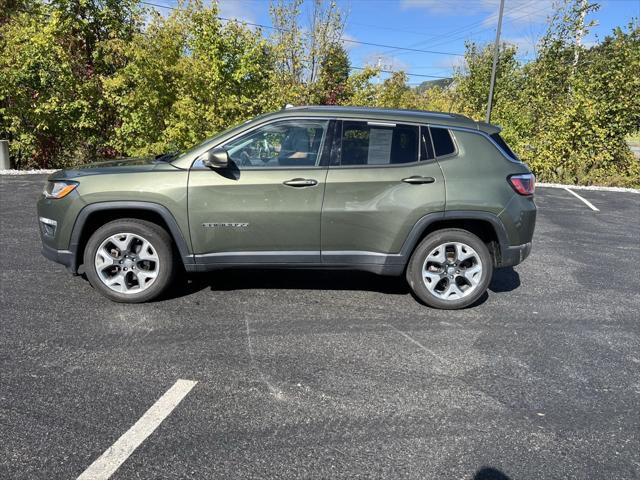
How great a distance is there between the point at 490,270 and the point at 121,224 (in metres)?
3.30

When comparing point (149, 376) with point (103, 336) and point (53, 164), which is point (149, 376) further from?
point (53, 164)

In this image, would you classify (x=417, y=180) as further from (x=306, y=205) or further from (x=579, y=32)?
(x=579, y=32)

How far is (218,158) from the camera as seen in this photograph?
388cm

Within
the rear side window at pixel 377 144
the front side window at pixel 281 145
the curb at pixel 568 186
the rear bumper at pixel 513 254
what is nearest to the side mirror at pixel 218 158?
the front side window at pixel 281 145

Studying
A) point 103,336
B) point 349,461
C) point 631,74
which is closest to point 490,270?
point 349,461

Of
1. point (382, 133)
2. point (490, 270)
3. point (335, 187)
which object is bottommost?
point (490, 270)

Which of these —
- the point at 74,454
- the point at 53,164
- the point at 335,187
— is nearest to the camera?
the point at 74,454

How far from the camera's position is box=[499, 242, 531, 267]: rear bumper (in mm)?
4305

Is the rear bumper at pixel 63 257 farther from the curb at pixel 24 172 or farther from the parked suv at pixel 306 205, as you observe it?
the curb at pixel 24 172

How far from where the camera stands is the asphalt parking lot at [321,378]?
2.43m

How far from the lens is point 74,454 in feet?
7.84

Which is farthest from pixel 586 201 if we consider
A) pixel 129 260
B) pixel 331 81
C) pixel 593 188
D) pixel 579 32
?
pixel 129 260

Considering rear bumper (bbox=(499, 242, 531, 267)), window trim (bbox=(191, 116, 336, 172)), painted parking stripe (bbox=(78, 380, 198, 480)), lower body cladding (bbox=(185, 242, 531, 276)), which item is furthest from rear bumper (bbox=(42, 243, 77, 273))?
rear bumper (bbox=(499, 242, 531, 267))

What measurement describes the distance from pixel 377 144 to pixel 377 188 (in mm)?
405
